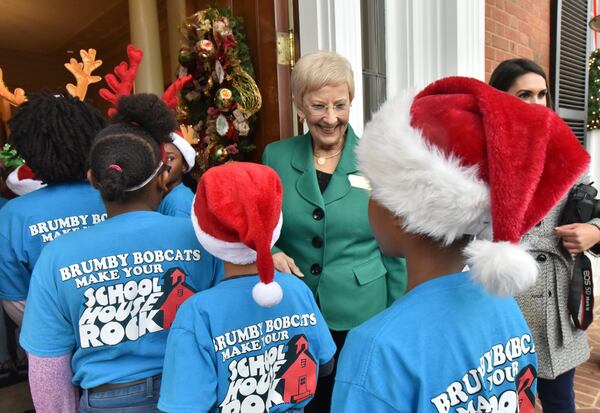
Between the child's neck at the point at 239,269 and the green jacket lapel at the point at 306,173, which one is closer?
the child's neck at the point at 239,269

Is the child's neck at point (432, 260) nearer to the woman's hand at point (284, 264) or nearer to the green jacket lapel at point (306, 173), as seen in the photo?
the woman's hand at point (284, 264)

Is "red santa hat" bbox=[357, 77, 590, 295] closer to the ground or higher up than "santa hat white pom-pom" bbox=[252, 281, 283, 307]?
higher up

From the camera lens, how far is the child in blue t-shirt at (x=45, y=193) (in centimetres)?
176

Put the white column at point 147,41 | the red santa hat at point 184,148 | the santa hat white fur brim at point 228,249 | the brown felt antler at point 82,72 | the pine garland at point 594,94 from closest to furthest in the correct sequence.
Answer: the santa hat white fur brim at point 228,249 → the red santa hat at point 184,148 → the brown felt antler at point 82,72 → the white column at point 147,41 → the pine garland at point 594,94

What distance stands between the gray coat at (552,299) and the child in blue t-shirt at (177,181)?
1413mm

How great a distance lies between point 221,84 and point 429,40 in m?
1.40

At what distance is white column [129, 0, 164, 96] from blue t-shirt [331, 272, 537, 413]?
3.50m

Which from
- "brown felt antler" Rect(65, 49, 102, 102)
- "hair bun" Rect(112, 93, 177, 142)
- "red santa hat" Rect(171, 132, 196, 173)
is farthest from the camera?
"brown felt antler" Rect(65, 49, 102, 102)

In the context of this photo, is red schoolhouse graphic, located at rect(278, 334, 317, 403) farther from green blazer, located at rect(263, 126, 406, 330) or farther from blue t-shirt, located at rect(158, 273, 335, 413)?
green blazer, located at rect(263, 126, 406, 330)

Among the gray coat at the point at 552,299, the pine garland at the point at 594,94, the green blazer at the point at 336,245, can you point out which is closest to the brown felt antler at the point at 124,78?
the green blazer at the point at 336,245

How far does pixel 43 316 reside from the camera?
131 cm

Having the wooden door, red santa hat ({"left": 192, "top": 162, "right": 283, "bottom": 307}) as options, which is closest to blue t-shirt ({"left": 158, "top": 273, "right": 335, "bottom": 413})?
red santa hat ({"left": 192, "top": 162, "right": 283, "bottom": 307})

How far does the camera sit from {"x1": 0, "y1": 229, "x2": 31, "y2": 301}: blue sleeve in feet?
5.87

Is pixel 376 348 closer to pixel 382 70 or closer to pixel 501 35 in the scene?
pixel 382 70
